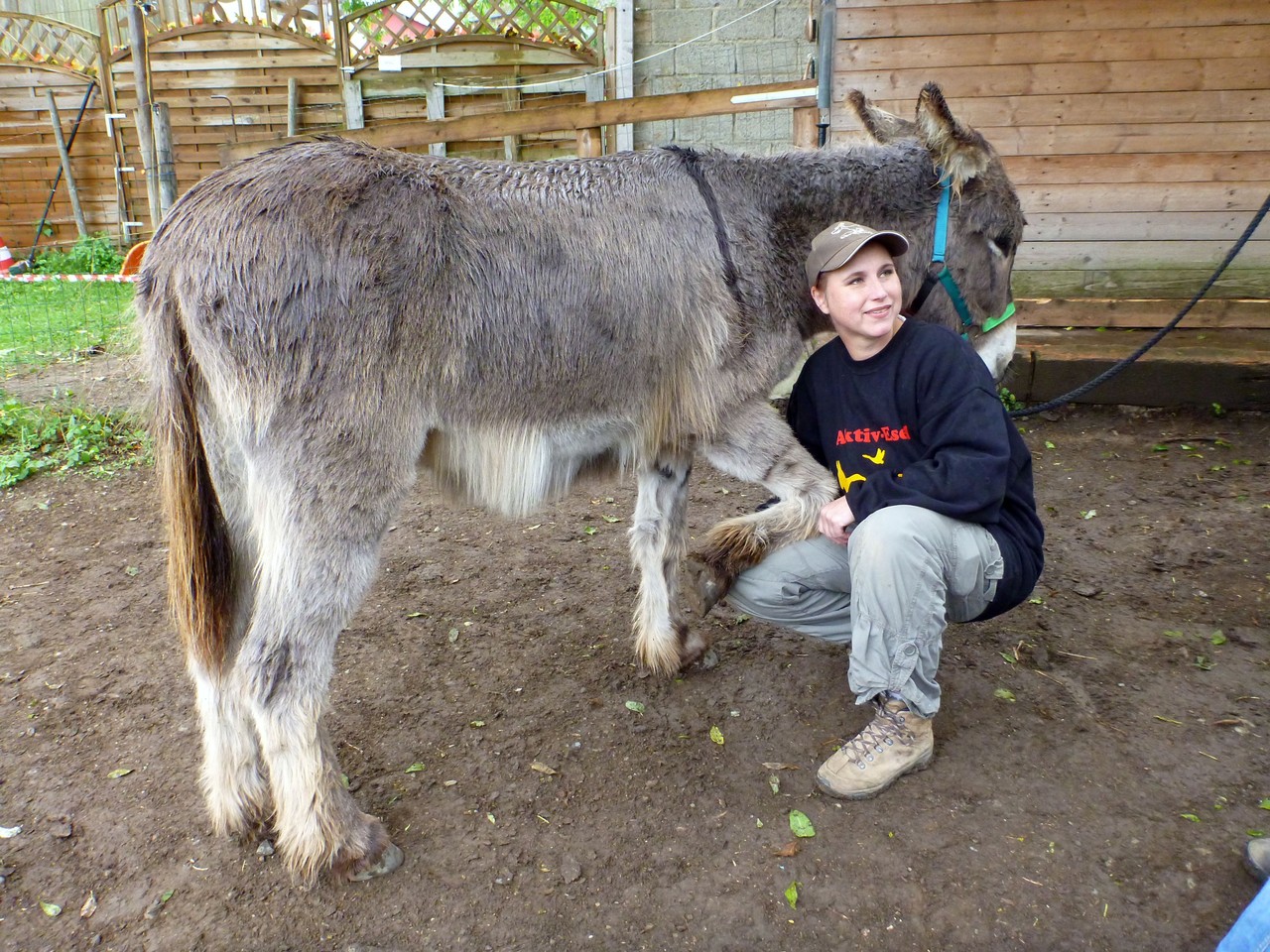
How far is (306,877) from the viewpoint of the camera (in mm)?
2301

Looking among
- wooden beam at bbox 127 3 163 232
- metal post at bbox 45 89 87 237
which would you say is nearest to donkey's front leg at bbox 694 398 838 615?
wooden beam at bbox 127 3 163 232

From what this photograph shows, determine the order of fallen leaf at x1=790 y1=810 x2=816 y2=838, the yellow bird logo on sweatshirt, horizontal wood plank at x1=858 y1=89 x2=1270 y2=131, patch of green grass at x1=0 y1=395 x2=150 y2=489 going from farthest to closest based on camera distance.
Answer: horizontal wood plank at x1=858 y1=89 x2=1270 y2=131, patch of green grass at x1=0 y1=395 x2=150 y2=489, the yellow bird logo on sweatshirt, fallen leaf at x1=790 y1=810 x2=816 y2=838

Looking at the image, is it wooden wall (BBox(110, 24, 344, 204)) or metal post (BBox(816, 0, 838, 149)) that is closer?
metal post (BBox(816, 0, 838, 149))

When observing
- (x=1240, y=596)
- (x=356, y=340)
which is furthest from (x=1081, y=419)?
(x=356, y=340)

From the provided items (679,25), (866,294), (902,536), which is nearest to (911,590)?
(902,536)

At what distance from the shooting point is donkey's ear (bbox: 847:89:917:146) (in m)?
3.33

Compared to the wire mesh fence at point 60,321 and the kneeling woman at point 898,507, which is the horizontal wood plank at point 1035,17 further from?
the wire mesh fence at point 60,321

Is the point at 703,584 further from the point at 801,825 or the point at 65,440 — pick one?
the point at 65,440

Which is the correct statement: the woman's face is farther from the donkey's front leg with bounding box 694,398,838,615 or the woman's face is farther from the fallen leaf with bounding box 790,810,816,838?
the fallen leaf with bounding box 790,810,816,838

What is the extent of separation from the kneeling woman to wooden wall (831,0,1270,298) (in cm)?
352

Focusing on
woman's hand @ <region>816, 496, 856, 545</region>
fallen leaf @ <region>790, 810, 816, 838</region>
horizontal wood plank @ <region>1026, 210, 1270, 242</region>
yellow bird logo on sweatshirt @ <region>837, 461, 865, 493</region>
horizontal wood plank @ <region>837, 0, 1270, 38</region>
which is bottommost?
fallen leaf @ <region>790, 810, 816, 838</region>

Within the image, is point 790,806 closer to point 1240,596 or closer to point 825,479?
point 825,479

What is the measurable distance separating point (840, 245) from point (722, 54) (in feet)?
23.5

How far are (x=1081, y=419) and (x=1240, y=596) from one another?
2355 mm
